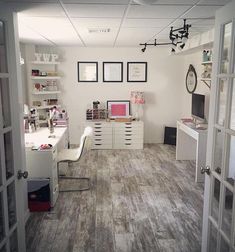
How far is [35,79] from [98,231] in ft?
13.1

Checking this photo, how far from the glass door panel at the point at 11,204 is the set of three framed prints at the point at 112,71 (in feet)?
15.5

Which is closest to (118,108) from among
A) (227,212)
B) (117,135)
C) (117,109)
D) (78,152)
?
(117,109)

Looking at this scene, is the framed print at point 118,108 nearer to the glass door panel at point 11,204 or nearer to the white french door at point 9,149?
the white french door at point 9,149

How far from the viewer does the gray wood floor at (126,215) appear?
8.93ft

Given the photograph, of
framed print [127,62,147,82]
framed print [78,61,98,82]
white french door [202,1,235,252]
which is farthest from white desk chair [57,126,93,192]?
framed print [127,62,147,82]

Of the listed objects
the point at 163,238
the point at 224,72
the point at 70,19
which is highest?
the point at 70,19

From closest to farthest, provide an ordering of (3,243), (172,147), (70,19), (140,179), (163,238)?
(3,243) → (163,238) → (70,19) → (140,179) → (172,147)

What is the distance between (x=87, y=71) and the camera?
21.0 feet

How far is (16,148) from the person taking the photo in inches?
79.7

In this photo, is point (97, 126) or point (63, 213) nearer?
point (63, 213)

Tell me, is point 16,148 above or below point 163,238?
above

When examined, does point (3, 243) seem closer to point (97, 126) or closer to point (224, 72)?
point (224, 72)

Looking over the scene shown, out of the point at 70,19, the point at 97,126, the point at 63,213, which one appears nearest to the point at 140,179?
the point at 63,213

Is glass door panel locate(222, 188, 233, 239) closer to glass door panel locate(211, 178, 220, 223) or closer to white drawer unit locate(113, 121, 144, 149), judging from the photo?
glass door panel locate(211, 178, 220, 223)
